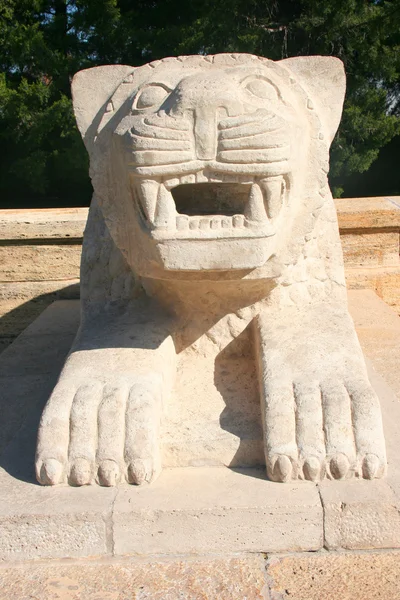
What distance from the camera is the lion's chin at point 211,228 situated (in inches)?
70.4

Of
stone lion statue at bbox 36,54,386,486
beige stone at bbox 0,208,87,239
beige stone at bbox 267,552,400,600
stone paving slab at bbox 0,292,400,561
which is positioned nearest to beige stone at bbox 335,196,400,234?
beige stone at bbox 0,208,87,239

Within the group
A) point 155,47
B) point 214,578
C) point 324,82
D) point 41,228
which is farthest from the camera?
point 155,47

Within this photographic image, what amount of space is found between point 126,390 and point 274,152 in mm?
801

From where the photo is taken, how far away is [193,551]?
173 cm

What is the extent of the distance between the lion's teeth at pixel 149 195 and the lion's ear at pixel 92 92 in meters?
0.37

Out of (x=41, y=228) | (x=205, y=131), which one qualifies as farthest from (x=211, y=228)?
(x=41, y=228)

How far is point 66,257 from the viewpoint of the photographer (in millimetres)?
4121

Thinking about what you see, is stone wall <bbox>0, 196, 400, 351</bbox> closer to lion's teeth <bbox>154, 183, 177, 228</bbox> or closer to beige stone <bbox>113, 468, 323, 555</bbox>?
lion's teeth <bbox>154, 183, 177, 228</bbox>

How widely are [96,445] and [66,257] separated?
2460 mm

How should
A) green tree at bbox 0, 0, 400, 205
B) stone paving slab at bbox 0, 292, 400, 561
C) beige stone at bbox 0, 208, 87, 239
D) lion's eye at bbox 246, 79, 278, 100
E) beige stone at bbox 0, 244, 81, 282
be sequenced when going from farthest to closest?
green tree at bbox 0, 0, 400, 205 < beige stone at bbox 0, 244, 81, 282 < beige stone at bbox 0, 208, 87, 239 < lion's eye at bbox 246, 79, 278, 100 < stone paving slab at bbox 0, 292, 400, 561

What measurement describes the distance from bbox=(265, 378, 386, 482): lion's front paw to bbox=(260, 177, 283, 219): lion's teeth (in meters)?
0.55

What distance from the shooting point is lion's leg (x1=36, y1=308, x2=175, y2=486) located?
71.2 inches

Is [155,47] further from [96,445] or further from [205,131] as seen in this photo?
[96,445]

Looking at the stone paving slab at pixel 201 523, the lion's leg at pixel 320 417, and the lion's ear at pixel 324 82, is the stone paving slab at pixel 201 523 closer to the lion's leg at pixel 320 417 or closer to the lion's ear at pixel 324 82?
the lion's leg at pixel 320 417
